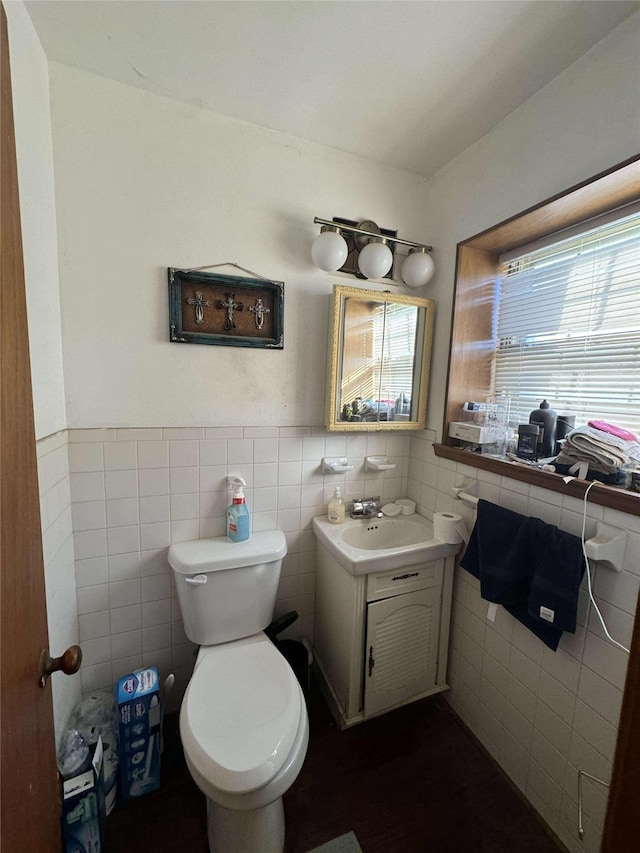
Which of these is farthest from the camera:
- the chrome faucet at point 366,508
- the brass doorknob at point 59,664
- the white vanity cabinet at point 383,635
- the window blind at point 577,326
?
the chrome faucet at point 366,508

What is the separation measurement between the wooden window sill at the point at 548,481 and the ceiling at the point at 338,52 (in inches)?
49.6

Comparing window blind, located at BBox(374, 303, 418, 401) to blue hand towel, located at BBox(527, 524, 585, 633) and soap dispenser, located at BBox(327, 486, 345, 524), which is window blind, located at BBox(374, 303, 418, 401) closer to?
soap dispenser, located at BBox(327, 486, 345, 524)

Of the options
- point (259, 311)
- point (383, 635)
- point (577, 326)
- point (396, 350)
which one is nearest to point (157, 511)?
point (259, 311)

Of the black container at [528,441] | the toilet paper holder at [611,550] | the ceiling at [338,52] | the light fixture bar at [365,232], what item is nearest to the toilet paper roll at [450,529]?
the black container at [528,441]

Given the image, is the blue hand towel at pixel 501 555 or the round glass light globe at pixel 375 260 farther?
the round glass light globe at pixel 375 260

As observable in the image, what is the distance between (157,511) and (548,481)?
1.42 m

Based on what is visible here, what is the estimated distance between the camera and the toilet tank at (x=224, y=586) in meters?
1.22

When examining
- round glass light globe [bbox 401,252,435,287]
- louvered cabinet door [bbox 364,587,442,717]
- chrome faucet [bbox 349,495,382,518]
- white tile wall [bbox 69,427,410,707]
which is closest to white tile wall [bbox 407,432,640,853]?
louvered cabinet door [bbox 364,587,442,717]

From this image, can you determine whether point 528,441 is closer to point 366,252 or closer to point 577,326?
point 577,326

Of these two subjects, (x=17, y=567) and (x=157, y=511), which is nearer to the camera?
(x=17, y=567)

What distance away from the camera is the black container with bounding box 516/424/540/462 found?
119 centimetres

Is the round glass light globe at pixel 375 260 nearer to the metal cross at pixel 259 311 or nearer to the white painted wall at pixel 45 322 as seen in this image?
the metal cross at pixel 259 311

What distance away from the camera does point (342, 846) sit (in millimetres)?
1026

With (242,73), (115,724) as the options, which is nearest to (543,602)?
(115,724)
